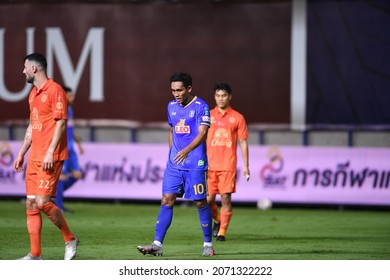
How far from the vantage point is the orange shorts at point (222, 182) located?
15.8m

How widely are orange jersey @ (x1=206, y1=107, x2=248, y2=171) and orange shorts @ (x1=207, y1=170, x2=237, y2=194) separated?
0.25ft

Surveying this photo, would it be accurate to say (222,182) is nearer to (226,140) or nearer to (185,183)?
(226,140)

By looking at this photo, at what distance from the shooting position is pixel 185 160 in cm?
1312

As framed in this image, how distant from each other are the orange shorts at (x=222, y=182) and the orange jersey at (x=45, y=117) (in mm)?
3964

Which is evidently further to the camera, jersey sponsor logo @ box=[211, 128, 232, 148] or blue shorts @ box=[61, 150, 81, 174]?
blue shorts @ box=[61, 150, 81, 174]

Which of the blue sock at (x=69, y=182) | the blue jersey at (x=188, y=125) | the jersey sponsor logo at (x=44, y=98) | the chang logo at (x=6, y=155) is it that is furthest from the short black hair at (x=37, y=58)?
the chang logo at (x=6, y=155)

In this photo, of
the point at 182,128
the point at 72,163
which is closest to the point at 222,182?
the point at 182,128

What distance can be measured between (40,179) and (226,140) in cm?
443

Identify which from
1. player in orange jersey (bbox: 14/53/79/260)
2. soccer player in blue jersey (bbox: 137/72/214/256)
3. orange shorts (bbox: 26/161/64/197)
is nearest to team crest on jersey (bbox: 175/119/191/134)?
soccer player in blue jersey (bbox: 137/72/214/256)

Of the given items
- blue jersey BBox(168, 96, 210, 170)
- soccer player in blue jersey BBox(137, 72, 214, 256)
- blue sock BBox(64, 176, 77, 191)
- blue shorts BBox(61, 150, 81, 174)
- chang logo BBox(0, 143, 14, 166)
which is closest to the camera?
soccer player in blue jersey BBox(137, 72, 214, 256)

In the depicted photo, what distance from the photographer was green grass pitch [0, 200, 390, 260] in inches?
530

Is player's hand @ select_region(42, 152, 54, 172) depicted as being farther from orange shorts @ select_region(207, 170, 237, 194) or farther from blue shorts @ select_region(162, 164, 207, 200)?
orange shorts @ select_region(207, 170, 237, 194)

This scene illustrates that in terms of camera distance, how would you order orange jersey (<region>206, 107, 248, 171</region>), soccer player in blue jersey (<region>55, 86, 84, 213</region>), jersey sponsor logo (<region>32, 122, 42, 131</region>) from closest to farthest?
jersey sponsor logo (<region>32, 122, 42, 131</region>) < orange jersey (<region>206, 107, 248, 171</region>) < soccer player in blue jersey (<region>55, 86, 84, 213</region>)
